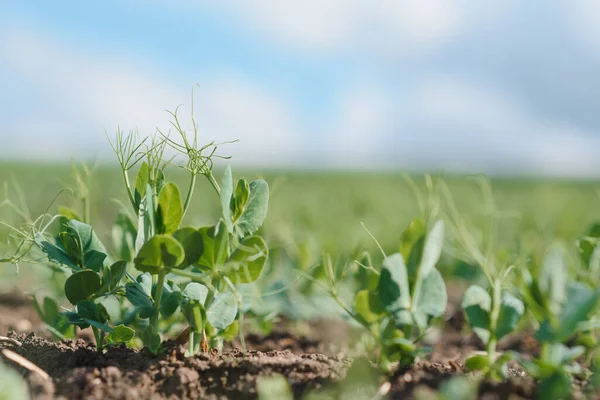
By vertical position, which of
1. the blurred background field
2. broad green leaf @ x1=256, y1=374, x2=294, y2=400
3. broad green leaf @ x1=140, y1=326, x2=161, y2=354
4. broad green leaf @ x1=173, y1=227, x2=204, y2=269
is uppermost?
broad green leaf @ x1=173, y1=227, x2=204, y2=269

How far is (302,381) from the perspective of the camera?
1.12 m

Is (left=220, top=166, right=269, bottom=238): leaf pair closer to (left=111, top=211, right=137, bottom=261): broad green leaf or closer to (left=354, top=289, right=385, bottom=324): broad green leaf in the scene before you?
(left=354, top=289, right=385, bottom=324): broad green leaf

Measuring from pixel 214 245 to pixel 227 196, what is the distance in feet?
0.32

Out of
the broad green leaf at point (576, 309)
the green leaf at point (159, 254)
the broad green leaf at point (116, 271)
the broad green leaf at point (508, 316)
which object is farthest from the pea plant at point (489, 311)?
the broad green leaf at point (116, 271)

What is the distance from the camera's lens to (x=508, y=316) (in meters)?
1.10

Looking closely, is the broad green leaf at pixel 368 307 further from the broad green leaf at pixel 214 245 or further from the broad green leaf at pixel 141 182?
the broad green leaf at pixel 141 182

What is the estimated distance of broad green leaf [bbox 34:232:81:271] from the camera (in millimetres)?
1202

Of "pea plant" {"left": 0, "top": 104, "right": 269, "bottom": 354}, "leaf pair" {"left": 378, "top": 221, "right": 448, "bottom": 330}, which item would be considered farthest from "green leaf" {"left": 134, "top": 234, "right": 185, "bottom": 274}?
"leaf pair" {"left": 378, "top": 221, "right": 448, "bottom": 330}

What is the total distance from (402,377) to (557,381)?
0.25m

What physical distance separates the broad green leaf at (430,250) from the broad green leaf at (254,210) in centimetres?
31

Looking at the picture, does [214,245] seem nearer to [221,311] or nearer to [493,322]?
[221,311]

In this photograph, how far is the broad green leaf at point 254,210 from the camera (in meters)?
1.20

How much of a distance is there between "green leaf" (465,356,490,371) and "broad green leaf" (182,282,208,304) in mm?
502

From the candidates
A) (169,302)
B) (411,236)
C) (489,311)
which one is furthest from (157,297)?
(489,311)
